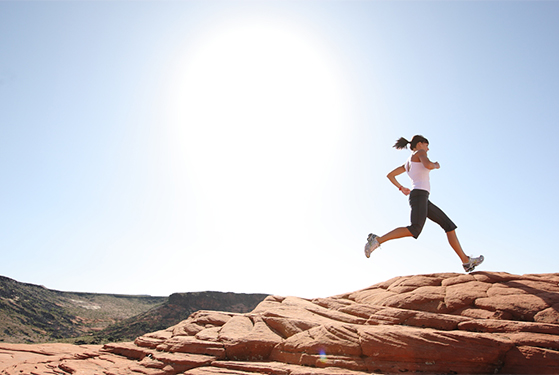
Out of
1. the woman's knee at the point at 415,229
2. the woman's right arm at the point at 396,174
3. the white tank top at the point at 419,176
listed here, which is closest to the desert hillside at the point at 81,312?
the woman's right arm at the point at 396,174

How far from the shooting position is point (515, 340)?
501 cm

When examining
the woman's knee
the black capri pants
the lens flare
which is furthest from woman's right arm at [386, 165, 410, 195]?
the lens flare

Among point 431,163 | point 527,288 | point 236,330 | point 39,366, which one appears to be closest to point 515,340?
point 527,288

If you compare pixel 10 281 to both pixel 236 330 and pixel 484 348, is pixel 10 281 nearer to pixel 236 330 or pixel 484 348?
pixel 236 330

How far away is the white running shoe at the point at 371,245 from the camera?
728cm

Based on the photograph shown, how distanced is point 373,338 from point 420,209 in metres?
3.22

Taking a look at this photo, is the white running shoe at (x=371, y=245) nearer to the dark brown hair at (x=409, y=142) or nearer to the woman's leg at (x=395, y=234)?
the woman's leg at (x=395, y=234)

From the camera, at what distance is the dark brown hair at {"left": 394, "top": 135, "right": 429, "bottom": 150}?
7.93 metres

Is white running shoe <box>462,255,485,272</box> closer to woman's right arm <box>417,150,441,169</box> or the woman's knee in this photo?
the woman's knee

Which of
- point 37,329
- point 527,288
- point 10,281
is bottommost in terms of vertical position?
point 37,329

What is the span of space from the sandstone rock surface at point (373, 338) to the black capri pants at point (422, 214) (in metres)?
1.34

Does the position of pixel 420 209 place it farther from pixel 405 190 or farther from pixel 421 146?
pixel 421 146

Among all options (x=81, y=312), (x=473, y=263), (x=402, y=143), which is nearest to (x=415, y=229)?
(x=473, y=263)

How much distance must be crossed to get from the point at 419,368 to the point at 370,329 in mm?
978
